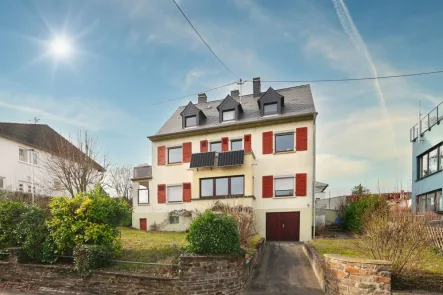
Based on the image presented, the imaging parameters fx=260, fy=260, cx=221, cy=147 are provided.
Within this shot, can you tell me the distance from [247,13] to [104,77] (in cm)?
644

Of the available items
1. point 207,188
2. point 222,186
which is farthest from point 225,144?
point 207,188

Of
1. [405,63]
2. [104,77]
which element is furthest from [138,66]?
[405,63]

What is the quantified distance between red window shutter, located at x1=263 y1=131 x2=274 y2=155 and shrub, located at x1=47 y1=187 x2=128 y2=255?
11.0m

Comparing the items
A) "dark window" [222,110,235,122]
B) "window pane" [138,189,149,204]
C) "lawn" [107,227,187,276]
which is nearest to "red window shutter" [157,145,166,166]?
"window pane" [138,189,149,204]

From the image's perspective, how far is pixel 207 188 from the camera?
18.5m

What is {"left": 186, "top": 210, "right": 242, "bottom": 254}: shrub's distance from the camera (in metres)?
7.16

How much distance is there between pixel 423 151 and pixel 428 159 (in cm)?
61

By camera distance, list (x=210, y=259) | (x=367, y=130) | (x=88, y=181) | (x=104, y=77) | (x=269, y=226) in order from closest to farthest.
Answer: (x=210, y=259), (x=104, y=77), (x=367, y=130), (x=269, y=226), (x=88, y=181)

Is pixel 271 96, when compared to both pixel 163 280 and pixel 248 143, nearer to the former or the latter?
pixel 248 143

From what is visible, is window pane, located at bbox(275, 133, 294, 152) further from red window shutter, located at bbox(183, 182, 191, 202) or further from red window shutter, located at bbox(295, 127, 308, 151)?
red window shutter, located at bbox(183, 182, 191, 202)

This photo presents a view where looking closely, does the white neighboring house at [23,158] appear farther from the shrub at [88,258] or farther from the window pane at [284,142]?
the window pane at [284,142]

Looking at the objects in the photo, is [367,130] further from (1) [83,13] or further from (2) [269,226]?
(1) [83,13]

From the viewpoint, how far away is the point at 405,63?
10.3 metres

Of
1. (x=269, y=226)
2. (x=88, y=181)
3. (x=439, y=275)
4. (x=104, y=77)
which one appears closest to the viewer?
(x=439, y=275)
